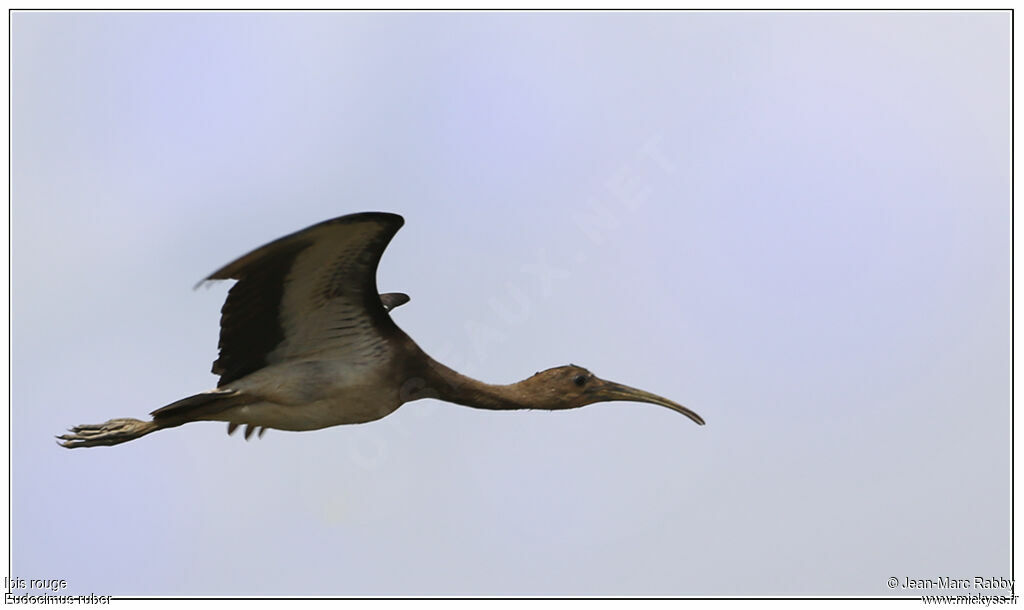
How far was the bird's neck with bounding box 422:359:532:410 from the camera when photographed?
17.3 metres

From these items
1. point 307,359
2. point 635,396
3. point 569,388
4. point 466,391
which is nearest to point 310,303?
point 307,359

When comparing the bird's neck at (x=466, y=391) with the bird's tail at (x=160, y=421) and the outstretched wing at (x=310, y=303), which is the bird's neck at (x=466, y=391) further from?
the bird's tail at (x=160, y=421)

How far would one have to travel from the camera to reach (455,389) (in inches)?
687

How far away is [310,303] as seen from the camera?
54.3 ft

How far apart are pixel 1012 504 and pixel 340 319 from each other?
32.0ft

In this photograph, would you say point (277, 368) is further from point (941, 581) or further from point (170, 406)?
point (941, 581)

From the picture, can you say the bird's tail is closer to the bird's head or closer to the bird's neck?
the bird's neck

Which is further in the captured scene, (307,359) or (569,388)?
(569,388)

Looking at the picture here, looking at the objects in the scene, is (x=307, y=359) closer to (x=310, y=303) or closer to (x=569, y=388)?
(x=310, y=303)

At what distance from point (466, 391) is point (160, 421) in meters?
3.70

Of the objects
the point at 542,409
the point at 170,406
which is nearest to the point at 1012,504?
the point at 542,409

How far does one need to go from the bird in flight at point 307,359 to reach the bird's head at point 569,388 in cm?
98

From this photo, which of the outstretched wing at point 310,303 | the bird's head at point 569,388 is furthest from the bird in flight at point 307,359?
the bird's head at point 569,388

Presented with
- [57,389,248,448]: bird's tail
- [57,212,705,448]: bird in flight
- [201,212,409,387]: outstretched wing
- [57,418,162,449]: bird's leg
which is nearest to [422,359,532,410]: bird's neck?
[57,212,705,448]: bird in flight
